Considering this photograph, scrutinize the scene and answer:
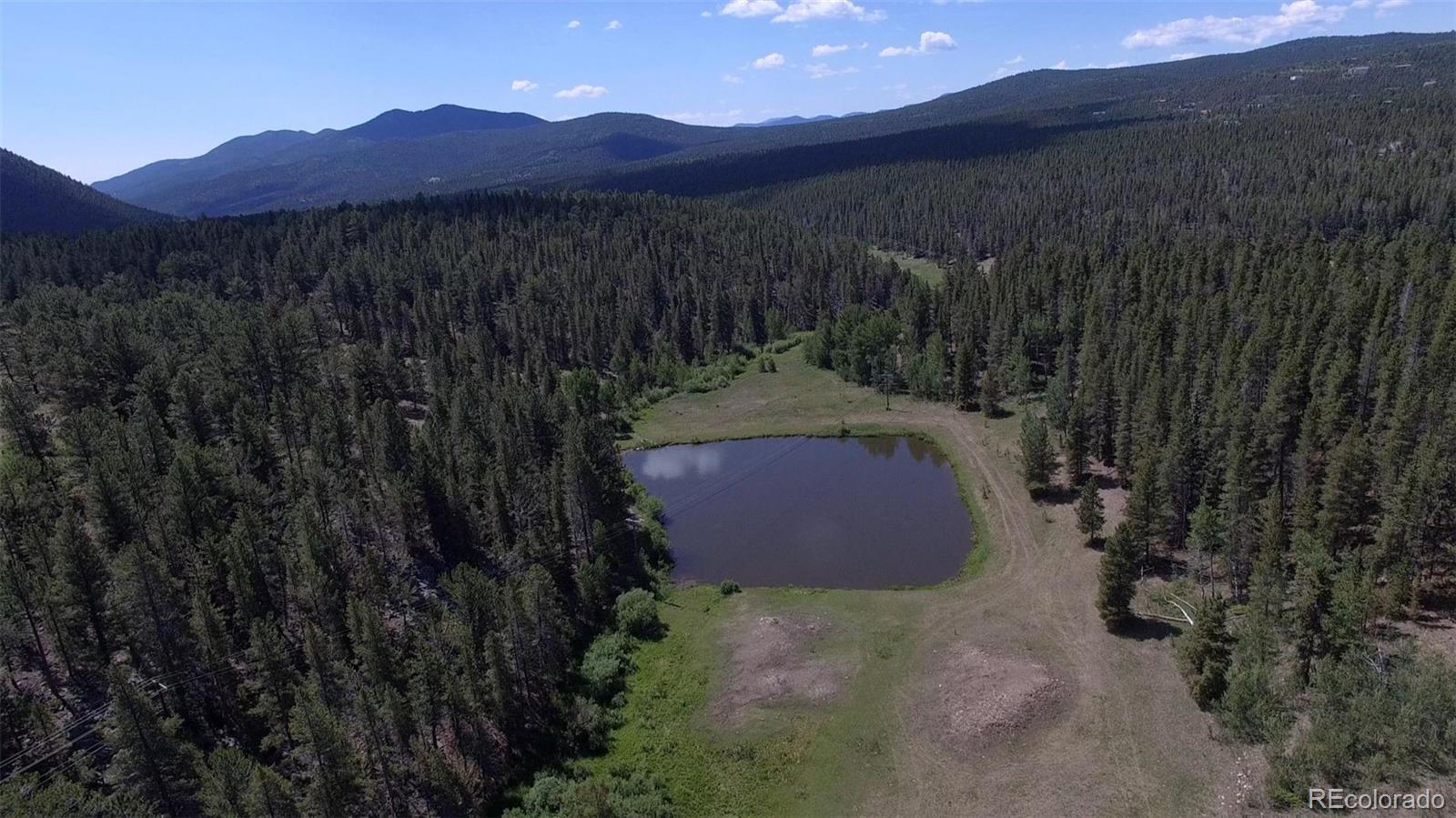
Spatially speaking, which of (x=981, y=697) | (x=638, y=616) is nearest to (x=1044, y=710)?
(x=981, y=697)

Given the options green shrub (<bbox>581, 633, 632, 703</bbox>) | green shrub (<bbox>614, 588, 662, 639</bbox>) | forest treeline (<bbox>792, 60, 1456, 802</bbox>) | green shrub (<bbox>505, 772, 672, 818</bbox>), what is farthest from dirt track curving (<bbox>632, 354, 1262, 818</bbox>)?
green shrub (<bbox>614, 588, 662, 639</bbox>)

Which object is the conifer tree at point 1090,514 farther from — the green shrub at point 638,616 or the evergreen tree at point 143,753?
the evergreen tree at point 143,753

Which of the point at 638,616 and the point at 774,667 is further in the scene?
the point at 638,616

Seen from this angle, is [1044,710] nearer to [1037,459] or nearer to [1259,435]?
[1037,459]

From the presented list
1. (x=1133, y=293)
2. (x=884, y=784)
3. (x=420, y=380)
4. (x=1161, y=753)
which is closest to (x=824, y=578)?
(x=884, y=784)

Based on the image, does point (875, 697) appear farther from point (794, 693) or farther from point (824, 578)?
point (824, 578)

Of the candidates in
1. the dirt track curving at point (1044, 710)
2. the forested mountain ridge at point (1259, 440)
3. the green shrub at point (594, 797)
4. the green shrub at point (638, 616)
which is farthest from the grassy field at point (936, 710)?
the forested mountain ridge at point (1259, 440)
